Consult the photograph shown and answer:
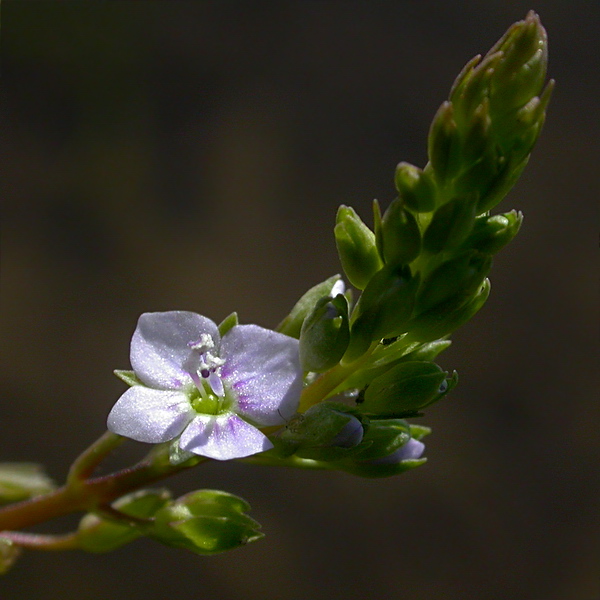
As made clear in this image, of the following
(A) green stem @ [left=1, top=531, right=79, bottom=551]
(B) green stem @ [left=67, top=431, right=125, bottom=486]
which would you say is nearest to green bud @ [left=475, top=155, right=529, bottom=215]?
(B) green stem @ [left=67, top=431, right=125, bottom=486]

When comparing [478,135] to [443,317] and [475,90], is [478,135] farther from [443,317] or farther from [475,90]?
[443,317]

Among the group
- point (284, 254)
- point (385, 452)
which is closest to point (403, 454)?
point (385, 452)

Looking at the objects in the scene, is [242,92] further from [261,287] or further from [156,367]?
[156,367]

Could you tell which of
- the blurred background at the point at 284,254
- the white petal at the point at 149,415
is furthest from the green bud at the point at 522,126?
the blurred background at the point at 284,254

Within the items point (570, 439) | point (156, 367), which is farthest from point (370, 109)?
point (156, 367)

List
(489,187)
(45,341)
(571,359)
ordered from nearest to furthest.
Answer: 1. (489,187)
2. (45,341)
3. (571,359)

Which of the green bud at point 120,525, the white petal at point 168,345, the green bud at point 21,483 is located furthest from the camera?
the green bud at point 21,483

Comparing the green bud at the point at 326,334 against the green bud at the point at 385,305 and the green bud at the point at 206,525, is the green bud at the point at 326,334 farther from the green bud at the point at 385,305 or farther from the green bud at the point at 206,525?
the green bud at the point at 206,525
